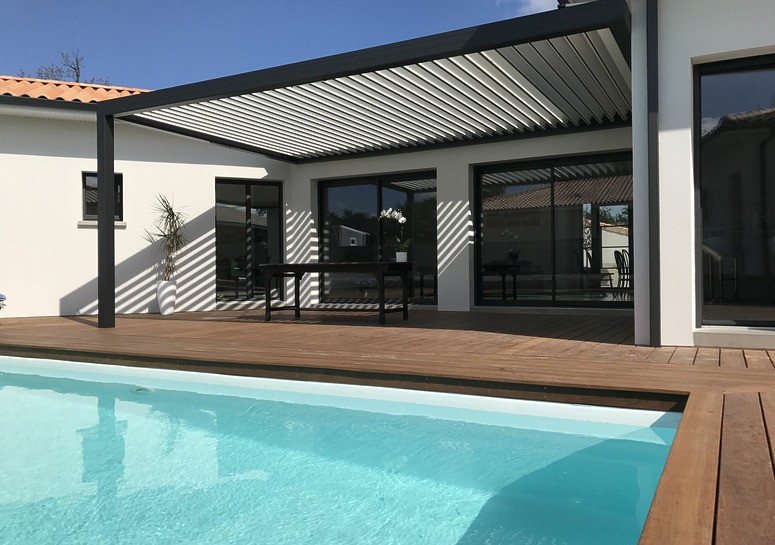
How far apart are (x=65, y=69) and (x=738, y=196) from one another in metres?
23.5

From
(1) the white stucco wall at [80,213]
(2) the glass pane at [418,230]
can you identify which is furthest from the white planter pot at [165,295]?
(2) the glass pane at [418,230]

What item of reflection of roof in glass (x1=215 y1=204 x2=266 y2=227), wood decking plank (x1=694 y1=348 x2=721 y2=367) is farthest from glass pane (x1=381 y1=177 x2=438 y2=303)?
wood decking plank (x1=694 y1=348 x2=721 y2=367)

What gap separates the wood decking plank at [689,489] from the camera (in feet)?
4.83

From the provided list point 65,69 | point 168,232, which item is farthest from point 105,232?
point 65,69

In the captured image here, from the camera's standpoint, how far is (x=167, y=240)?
935cm

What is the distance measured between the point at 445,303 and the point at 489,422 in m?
5.87

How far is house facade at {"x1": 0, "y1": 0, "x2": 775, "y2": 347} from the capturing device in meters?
4.85

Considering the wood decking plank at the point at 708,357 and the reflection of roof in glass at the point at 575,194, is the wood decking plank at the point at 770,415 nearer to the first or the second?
the wood decking plank at the point at 708,357

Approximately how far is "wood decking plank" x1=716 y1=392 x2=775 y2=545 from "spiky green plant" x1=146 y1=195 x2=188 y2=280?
27.3ft

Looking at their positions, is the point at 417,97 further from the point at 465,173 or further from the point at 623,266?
the point at 623,266

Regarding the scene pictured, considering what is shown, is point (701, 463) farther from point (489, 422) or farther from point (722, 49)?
point (722, 49)

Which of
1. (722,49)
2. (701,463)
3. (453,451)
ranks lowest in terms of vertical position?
(453,451)

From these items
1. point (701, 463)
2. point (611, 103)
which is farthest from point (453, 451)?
point (611, 103)

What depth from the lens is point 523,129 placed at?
8.60 m
